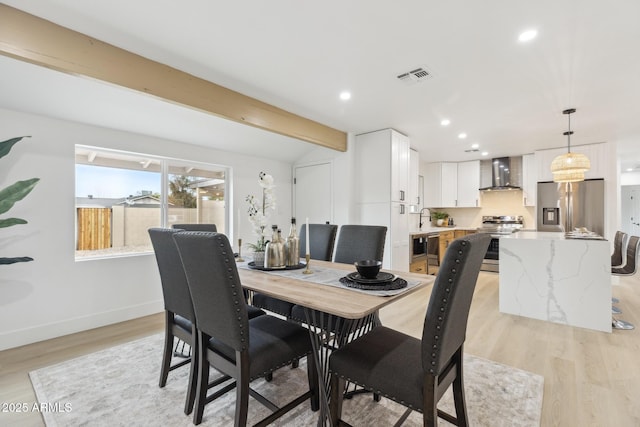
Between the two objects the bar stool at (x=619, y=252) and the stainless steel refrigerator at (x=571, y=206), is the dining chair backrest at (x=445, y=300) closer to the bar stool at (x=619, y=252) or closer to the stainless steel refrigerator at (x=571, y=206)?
the bar stool at (x=619, y=252)

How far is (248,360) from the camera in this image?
1.32 meters

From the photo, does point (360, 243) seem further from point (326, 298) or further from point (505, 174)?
point (505, 174)

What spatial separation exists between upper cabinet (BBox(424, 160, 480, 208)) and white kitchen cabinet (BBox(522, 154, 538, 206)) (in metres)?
0.81

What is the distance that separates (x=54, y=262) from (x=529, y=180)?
736cm

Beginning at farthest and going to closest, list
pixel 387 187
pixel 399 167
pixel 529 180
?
pixel 529 180
pixel 399 167
pixel 387 187

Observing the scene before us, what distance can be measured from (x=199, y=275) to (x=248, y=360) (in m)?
0.46

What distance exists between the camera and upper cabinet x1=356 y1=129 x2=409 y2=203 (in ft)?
13.8

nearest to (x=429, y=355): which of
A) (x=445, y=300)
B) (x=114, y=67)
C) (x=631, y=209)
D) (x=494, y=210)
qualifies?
(x=445, y=300)

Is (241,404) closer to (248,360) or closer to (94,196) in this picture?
(248,360)

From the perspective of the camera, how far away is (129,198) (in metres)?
3.40

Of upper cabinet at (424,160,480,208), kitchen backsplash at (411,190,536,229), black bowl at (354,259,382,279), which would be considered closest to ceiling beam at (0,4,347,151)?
black bowl at (354,259,382,279)

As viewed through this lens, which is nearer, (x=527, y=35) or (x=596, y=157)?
(x=527, y=35)

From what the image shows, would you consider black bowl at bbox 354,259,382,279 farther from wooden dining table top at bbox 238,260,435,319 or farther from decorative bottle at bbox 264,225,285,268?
decorative bottle at bbox 264,225,285,268

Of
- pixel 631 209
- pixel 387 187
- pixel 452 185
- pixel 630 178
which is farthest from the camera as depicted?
pixel 631 209
